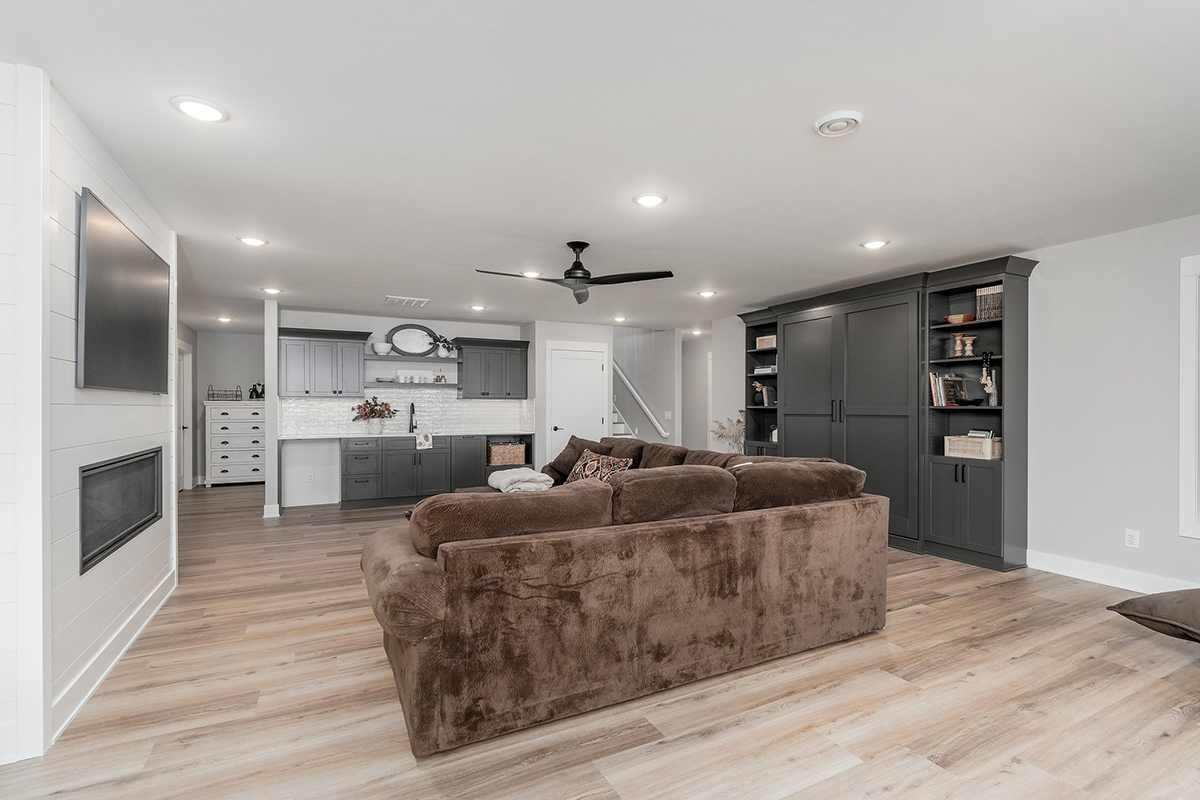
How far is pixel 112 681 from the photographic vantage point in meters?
2.66

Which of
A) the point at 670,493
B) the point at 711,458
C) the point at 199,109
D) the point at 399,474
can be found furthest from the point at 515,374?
the point at 199,109

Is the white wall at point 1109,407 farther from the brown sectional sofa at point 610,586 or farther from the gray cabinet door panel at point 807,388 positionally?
the brown sectional sofa at point 610,586

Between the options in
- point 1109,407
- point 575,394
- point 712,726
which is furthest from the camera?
point 575,394

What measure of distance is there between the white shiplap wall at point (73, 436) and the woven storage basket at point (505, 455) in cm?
467

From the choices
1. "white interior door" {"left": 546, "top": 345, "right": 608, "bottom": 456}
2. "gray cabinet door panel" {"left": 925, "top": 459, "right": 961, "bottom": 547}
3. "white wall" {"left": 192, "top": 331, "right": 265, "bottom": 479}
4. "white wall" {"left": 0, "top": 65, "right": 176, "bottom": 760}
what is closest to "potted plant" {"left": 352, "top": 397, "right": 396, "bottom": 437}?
"white interior door" {"left": 546, "top": 345, "right": 608, "bottom": 456}

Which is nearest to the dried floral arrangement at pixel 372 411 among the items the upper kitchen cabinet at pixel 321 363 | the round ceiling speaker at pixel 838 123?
the upper kitchen cabinet at pixel 321 363

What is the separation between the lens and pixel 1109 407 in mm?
4133

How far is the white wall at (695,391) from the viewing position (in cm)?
952

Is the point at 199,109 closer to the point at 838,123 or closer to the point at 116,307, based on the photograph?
the point at 116,307

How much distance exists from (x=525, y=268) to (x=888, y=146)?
10.2 feet

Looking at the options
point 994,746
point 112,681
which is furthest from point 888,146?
point 112,681

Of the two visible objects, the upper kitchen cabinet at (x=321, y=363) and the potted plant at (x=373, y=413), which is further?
the potted plant at (x=373, y=413)

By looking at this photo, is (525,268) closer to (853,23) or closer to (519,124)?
(519,124)

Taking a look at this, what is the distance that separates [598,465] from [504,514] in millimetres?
3058
